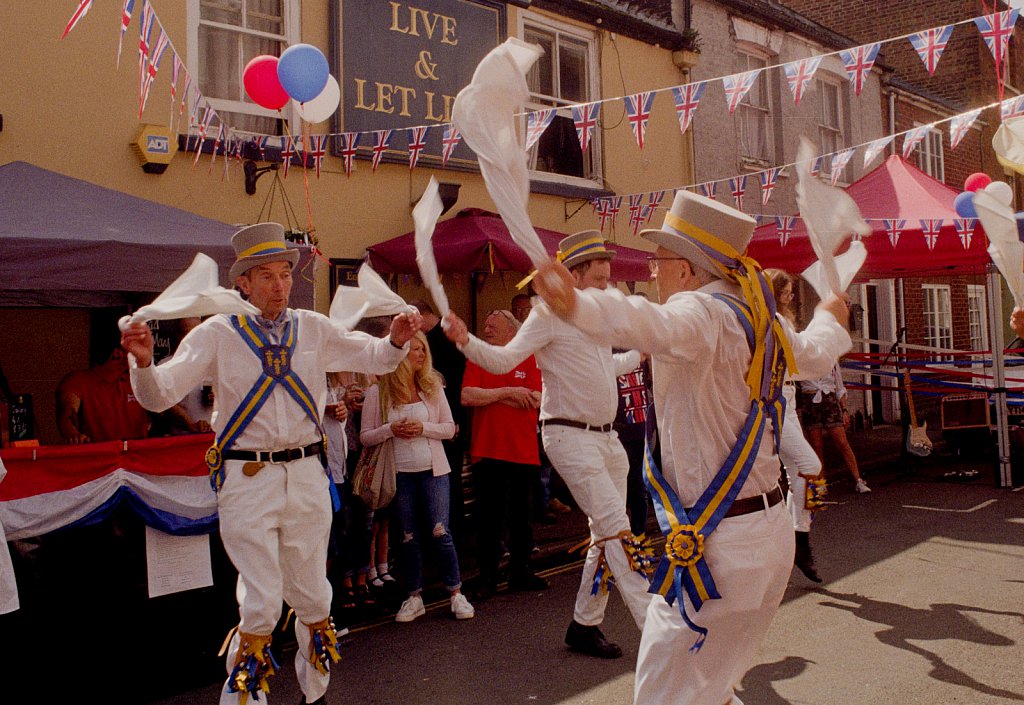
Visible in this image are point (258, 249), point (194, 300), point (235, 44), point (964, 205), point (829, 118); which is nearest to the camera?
point (194, 300)

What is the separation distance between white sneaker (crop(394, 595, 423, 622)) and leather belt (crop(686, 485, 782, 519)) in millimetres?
3472

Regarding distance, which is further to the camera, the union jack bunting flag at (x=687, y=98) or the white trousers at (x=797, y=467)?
the union jack bunting flag at (x=687, y=98)

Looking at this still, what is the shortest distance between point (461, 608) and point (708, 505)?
11.3ft

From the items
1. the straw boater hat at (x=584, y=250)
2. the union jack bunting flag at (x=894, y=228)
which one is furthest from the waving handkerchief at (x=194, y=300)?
the union jack bunting flag at (x=894, y=228)

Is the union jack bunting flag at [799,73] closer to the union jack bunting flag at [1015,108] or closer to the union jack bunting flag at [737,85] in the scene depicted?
the union jack bunting flag at [737,85]

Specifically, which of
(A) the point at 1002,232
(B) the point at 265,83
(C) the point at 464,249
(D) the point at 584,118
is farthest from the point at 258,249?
(C) the point at 464,249

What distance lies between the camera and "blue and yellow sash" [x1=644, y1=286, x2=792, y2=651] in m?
2.96

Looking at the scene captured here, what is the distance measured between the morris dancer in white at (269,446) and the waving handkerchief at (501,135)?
→ 1.92 m

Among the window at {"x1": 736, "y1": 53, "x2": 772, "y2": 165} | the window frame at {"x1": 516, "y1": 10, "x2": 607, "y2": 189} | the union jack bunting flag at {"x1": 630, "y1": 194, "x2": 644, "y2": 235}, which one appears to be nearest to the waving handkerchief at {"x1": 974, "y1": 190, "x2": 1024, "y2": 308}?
the window frame at {"x1": 516, "y1": 10, "x2": 607, "y2": 189}

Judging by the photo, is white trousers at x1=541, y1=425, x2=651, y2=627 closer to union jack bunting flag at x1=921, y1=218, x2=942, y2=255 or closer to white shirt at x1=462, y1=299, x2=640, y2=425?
white shirt at x1=462, y1=299, x2=640, y2=425

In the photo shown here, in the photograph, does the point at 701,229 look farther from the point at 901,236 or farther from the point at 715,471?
the point at 901,236

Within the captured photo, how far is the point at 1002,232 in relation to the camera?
3.56 meters

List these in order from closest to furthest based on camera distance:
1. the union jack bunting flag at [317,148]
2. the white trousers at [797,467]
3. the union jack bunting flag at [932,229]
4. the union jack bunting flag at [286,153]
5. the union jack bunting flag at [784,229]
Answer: the white trousers at [797,467]
the union jack bunting flag at [317,148]
the union jack bunting flag at [286,153]
the union jack bunting flag at [932,229]
the union jack bunting flag at [784,229]

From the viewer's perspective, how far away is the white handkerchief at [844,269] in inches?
137
